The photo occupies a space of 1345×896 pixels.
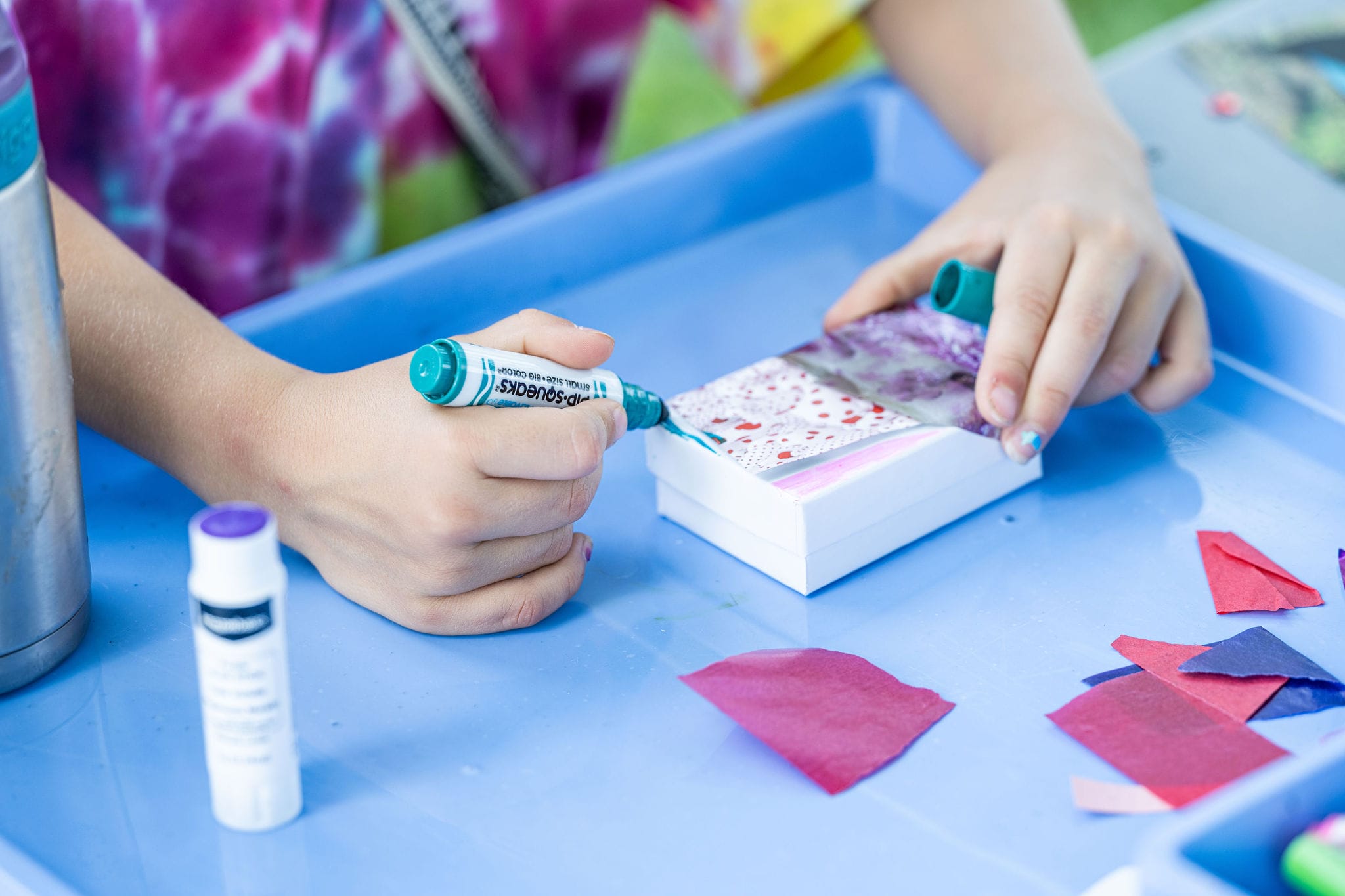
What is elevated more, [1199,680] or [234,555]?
[234,555]

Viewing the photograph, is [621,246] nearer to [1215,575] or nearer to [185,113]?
[185,113]

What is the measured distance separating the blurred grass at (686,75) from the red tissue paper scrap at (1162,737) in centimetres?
142

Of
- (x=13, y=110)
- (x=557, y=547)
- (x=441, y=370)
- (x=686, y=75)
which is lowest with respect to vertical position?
(x=686, y=75)

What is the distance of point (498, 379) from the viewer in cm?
56

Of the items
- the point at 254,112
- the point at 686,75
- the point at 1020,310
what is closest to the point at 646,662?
the point at 1020,310

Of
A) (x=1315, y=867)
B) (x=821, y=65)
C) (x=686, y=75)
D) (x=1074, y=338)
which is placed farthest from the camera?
(x=686, y=75)

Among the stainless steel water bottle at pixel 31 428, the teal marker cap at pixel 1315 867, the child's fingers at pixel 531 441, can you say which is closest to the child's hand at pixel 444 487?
the child's fingers at pixel 531 441

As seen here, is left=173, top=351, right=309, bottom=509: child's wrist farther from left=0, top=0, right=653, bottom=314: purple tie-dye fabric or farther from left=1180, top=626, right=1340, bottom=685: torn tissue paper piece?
left=1180, top=626, right=1340, bottom=685: torn tissue paper piece

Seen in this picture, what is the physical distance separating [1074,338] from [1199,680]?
0.22m

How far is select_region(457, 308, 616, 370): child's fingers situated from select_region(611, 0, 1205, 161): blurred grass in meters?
1.30

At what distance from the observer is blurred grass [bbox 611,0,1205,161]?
1.98 meters

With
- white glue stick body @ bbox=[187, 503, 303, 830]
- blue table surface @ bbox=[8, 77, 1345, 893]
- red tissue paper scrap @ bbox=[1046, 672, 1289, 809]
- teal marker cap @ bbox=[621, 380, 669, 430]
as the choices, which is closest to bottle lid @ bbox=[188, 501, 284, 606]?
white glue stick body @ bbox=[187, 503, 303, 830]

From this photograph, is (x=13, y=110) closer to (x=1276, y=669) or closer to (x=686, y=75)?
(x=1276, y=669)

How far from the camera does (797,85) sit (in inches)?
43.4
